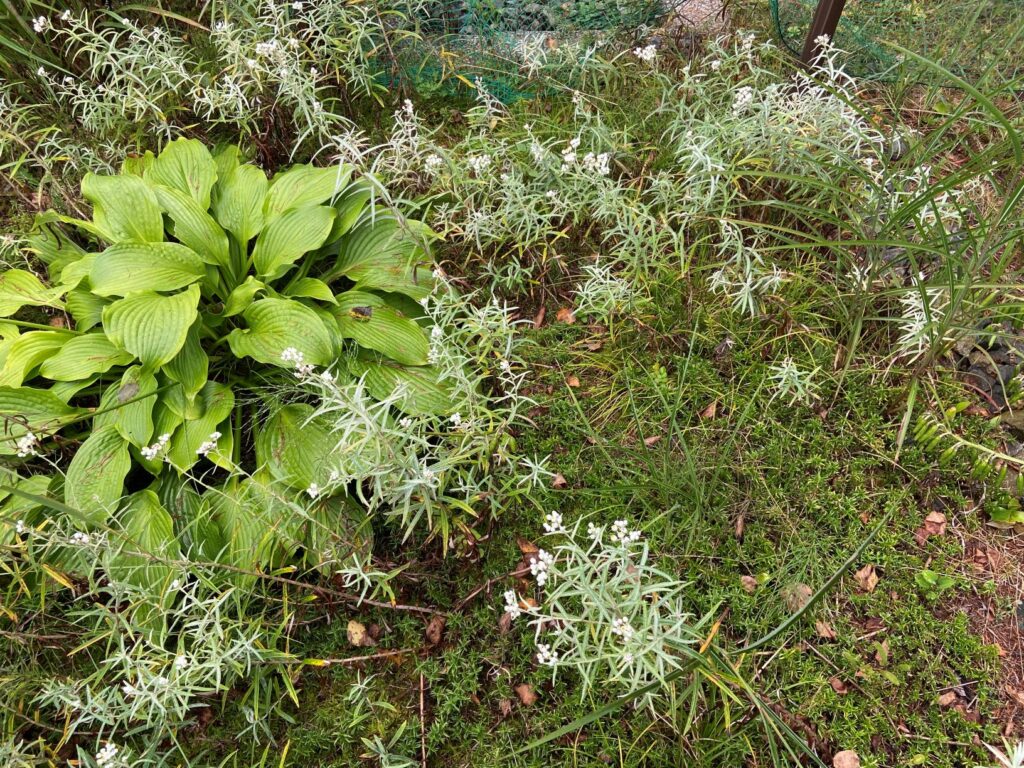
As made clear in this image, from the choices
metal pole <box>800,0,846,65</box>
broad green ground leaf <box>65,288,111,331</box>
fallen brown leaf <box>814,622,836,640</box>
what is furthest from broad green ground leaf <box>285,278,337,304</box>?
metal pole <box>800,0,846,65</box>

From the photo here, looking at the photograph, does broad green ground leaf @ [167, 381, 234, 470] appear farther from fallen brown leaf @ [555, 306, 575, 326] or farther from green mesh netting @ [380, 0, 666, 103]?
green mesh netting @ [380, 0, 666, 103]

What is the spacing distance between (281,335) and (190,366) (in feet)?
1.28

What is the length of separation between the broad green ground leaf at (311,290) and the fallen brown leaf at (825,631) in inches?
83.8

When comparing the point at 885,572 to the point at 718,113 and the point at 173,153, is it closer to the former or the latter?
the point at 718,113

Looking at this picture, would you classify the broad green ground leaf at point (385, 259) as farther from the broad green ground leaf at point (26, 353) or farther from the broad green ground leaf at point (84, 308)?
the broad green ground leaf at point (26, 353)

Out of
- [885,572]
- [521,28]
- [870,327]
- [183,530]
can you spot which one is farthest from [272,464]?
[521,28]

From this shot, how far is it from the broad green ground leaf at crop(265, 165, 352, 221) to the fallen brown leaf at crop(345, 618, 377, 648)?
172 centimetres

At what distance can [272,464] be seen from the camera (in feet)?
8.32

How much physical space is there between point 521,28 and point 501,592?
3.32 metres

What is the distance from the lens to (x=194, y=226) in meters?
2.88

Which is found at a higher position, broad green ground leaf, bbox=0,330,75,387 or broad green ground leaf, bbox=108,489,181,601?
broad green ground leaf, bbox=0,330,75,387

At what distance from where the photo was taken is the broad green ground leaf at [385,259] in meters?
2.89

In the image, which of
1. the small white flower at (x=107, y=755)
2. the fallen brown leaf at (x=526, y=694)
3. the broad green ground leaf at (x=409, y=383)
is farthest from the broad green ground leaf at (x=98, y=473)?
the fallen brown leaf at (x=526, y=694)

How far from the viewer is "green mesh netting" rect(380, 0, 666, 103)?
12.3ft
